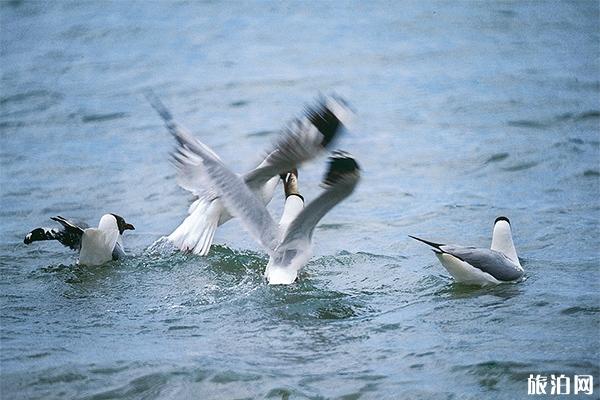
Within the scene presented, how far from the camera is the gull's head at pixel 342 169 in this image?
22.7ft

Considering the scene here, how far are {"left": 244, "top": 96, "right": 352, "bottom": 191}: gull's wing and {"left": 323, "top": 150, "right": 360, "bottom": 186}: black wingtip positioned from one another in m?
0.24

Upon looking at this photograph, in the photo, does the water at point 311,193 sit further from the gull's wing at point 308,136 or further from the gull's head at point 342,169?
the gull's head at point 342,169

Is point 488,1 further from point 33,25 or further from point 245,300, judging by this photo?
point 245,300

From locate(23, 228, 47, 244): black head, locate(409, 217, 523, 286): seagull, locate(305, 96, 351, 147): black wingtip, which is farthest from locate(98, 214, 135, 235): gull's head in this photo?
locate(409, 217, 523, 286): seagull

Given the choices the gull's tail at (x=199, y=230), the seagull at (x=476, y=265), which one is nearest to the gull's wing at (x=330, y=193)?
the seagull at (x=476, y=265)

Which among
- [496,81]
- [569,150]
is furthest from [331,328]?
[496,81]

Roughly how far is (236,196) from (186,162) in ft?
1.65

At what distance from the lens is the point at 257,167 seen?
837 cm

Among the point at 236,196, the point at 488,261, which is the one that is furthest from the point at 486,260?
the point at 236,196

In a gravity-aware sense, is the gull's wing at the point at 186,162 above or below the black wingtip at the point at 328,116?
below

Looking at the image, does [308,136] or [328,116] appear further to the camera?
[308,136]

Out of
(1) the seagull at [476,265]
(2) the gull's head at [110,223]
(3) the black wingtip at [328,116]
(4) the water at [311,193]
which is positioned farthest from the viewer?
(2) the gull's head at [110,223]

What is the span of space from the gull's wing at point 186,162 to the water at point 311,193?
550 mm

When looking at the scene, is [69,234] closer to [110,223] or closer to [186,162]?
[110,223]
